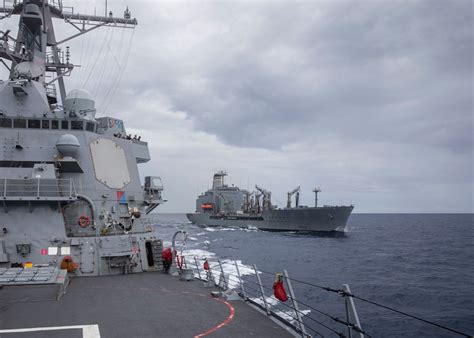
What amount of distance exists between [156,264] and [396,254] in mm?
32870

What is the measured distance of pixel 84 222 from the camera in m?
14.2

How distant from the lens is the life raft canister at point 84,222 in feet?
46.3

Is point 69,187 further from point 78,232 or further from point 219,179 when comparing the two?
point 219,179

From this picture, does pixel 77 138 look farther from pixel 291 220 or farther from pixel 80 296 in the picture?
pixel 291 220

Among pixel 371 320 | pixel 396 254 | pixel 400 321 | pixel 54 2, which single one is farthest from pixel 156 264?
pixel 396 254

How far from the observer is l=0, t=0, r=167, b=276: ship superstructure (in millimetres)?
13086

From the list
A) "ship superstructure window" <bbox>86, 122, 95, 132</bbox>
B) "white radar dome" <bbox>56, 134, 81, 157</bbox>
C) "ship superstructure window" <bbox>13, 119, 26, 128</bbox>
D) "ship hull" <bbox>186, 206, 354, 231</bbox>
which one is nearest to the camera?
"white radar dome" <bbox>56, 134, 81, 157</bbox>

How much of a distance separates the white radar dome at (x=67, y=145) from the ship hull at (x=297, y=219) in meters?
63.5

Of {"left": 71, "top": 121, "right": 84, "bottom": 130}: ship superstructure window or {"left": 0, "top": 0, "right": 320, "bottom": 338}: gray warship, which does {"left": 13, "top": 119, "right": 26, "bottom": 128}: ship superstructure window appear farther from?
{"left": 71, "top": 121, "right": 84, "bottom": 130}: ship superstructure window

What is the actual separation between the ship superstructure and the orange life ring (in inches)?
0.8

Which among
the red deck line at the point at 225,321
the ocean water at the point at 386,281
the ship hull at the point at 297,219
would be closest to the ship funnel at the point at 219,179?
the ship hull at the point at 297,219

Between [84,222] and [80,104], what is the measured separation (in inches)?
217

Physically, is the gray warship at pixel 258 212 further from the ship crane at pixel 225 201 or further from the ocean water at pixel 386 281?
the ocean water at pixel 386 281

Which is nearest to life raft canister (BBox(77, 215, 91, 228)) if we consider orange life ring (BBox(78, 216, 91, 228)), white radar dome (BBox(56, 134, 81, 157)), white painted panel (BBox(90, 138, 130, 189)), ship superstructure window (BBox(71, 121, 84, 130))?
orange life ring (BBox(78, 216, 91, 228))
